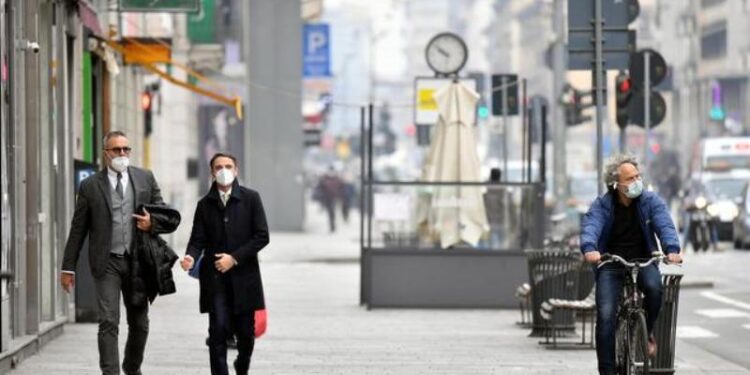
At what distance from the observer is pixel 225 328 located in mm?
13859

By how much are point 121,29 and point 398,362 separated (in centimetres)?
1214

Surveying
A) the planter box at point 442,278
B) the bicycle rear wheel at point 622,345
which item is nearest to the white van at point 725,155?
the planter box at point 442,278

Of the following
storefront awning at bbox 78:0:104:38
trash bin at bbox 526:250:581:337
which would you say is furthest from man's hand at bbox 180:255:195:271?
storefront awning at bbox 78:0:104:38

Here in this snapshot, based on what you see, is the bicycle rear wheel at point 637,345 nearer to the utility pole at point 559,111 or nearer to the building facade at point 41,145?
the building facade at point 41,145

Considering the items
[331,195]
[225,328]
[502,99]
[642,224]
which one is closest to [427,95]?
[502,99]

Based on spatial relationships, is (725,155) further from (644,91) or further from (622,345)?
(622,345)

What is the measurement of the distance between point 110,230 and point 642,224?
3437mm

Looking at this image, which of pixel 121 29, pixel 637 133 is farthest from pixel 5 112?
pixel 637 133

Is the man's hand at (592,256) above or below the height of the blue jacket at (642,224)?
below

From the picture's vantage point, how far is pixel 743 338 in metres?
20.7

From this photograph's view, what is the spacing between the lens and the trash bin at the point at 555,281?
19.6m

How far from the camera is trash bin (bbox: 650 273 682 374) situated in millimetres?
15109

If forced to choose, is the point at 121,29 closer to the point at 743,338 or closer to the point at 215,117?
the point at 743,338

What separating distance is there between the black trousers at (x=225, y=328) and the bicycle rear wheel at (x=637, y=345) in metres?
2.46
